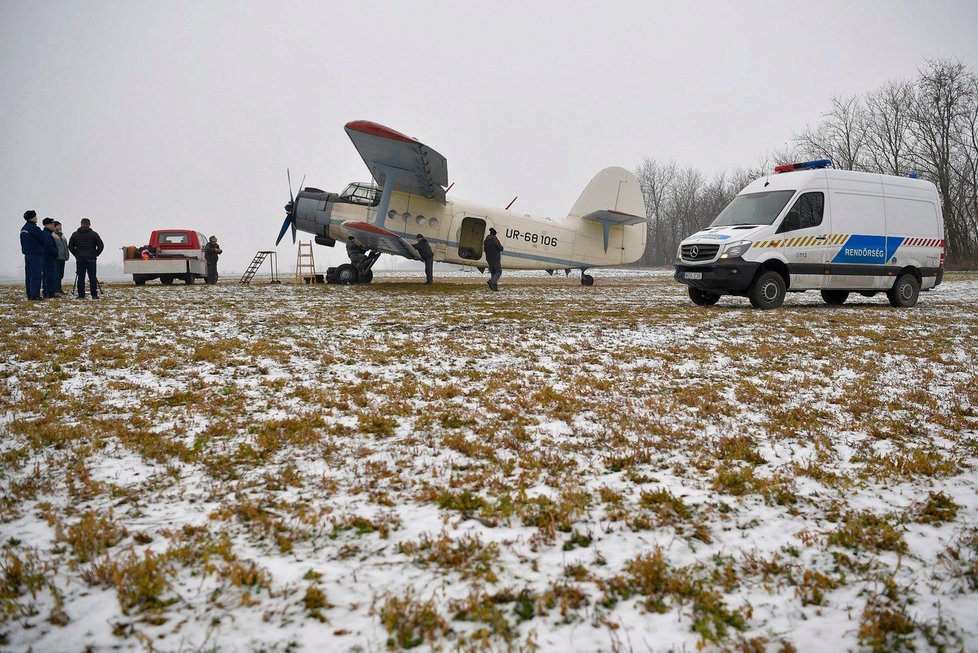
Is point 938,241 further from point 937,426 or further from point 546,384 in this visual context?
point 546,384

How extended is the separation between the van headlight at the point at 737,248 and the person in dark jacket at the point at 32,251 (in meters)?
15.5

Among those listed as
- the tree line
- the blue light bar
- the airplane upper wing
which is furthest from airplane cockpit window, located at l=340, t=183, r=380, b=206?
the tree line

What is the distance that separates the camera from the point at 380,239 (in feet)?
54.6

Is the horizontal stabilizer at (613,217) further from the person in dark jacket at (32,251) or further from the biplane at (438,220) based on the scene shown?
the person in dark jacket at (32,251)

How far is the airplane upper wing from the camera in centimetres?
1420

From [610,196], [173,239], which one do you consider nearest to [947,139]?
[610,196]

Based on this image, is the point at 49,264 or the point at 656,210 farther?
the point at 656,210

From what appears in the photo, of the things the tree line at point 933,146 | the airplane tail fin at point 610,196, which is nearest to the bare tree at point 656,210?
the tree line at point 933,146

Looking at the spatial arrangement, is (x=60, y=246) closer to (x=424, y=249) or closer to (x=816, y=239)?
(x=424, y=249)

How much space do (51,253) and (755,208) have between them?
56.1 feet

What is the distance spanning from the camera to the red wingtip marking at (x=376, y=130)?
14000 millimetres

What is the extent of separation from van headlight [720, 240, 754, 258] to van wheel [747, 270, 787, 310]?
2.65 ft

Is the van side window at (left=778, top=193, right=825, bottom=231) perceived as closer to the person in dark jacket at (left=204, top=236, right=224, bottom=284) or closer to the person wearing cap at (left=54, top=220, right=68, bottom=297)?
the person wearing cap at (left=54, top=220, right=68, bottom=297)

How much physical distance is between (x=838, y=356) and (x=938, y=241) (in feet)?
33.1
